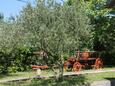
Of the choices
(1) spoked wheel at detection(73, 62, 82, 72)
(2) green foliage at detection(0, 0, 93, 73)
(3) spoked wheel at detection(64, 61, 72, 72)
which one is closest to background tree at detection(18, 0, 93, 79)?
(2) green foliage at detection(0, 0, 93, 73)

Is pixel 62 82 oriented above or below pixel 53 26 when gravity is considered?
below

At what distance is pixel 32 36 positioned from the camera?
15320 mm

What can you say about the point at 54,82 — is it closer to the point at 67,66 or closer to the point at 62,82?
the point at 62,82

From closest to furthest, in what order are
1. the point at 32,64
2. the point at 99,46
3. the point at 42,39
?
the point at 42,39
the point at 32,64
the point at 99,46

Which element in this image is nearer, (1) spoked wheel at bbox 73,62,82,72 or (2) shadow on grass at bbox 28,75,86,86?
(2) shadow on grass at bbox 28,75,86,86

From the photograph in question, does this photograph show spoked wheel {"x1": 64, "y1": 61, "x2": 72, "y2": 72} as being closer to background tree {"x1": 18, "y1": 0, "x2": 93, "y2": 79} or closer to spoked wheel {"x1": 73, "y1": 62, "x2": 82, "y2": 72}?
spoked wheel {"x1": 73, "y1": 62, "x2": 82, "y2": 72}

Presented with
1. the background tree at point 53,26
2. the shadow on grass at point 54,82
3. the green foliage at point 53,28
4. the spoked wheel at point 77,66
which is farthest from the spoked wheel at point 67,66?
the background tree at point 53,26

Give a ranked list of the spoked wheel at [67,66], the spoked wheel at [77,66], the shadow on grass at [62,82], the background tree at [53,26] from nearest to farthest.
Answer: the background tree at [53,26]
the shadow on grass at [62,82]
the spoked wheel at [77,66]
the spoked wheel at [67,66]

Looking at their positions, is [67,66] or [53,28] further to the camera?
[67,66]

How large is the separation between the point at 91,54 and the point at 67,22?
12.5 metres

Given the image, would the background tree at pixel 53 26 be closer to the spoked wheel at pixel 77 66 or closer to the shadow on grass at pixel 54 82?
the shadow on grass at pixel 54 82

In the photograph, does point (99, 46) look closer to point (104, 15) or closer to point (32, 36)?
point (104, 15)

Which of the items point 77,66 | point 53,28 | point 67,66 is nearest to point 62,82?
point 53,28

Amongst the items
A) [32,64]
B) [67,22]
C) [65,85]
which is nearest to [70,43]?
[67,22]
